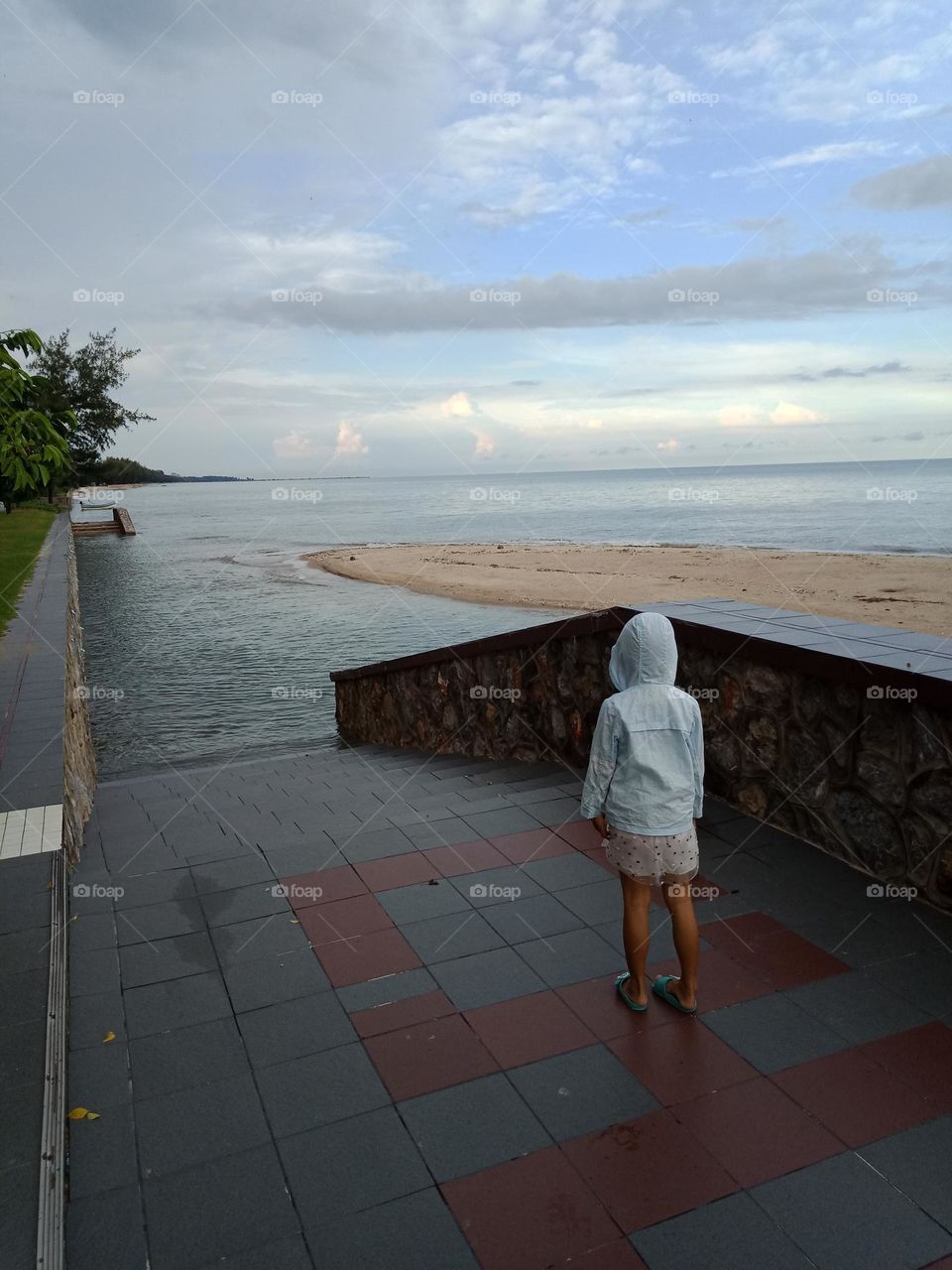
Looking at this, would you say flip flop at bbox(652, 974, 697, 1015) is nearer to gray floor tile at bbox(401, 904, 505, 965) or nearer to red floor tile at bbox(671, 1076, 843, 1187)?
red floor tile at bbox(671, 1076, 843, 1187)

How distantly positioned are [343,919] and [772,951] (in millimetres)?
1910

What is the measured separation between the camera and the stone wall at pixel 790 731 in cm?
388

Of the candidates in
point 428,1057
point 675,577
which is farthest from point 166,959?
point 675,577

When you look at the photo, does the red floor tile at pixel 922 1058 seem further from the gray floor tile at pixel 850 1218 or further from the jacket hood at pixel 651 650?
the jacket hood at pixel 651 650

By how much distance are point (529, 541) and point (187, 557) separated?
18.7 meters
